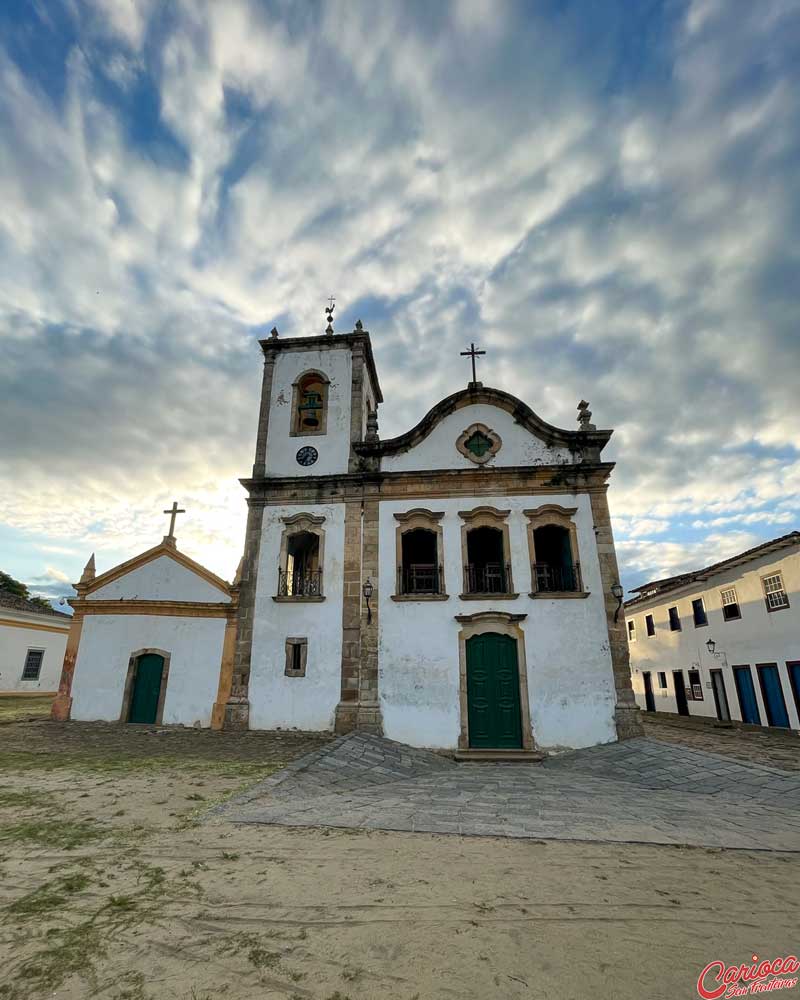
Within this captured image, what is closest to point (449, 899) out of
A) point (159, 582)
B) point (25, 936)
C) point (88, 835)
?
point (25, 936)

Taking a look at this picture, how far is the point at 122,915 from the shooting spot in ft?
11.3

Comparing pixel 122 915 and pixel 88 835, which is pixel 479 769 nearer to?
pixel 88 835

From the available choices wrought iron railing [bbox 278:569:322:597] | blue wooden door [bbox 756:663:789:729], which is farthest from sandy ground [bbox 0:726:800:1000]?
blue wooden door [bbox 756:663:789:729]

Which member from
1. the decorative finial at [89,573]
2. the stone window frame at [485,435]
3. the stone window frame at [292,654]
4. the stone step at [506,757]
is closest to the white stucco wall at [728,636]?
the stone step at [506,757]

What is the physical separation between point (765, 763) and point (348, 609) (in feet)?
30.4

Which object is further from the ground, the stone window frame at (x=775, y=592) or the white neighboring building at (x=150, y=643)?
the stone window frame at (x=775, y=592)

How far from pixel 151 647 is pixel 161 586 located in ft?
5.46

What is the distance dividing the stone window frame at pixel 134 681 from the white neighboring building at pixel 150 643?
0.02m

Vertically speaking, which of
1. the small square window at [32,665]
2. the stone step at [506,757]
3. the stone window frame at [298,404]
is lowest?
the stone step at [506,757]

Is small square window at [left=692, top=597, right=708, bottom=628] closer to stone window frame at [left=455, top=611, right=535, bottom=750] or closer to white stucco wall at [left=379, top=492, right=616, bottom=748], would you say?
white stucco wall at [left=379, top=492, right=616, bottom=748]

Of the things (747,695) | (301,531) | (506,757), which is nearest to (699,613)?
(747,695)

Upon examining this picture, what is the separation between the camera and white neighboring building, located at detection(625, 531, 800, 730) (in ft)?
51.3

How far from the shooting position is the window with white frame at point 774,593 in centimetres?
1589

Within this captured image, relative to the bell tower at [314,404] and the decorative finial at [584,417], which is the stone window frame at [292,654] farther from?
the decorative finial at [584,417]
